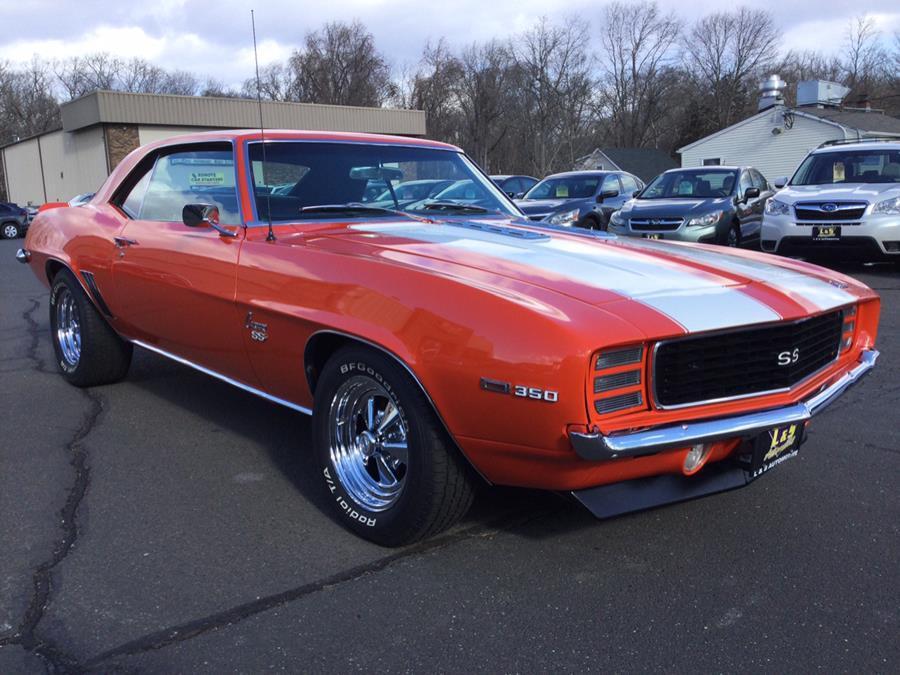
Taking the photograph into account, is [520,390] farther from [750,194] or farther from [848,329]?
[750,194]

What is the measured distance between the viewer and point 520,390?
2.33 meters

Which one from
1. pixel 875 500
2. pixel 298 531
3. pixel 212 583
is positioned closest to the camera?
pixel 212 583

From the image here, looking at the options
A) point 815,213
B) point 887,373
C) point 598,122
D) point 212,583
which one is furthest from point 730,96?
point 212,583

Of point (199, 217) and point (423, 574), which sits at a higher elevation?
point (199, 217)

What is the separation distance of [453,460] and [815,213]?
8.45 metres

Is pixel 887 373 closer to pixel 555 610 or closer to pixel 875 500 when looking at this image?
pixel 875 500

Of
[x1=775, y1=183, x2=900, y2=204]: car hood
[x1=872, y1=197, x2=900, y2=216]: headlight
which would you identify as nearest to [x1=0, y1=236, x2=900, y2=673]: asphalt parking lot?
[x1=872, y1=197, x2=900, y2=216]: headlight

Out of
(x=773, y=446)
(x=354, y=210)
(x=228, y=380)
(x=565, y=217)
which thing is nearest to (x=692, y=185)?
(x=565, y=217)

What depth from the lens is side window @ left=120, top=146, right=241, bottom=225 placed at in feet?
12.3

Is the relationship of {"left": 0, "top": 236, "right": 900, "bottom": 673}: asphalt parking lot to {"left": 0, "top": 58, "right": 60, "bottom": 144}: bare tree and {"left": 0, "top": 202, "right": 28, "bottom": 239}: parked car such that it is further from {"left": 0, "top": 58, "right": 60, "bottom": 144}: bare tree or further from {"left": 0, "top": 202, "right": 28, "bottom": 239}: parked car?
{"left": 0, "top": 58, "right": 60, "bottom": 144}: bare tree

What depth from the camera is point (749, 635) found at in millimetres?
2334

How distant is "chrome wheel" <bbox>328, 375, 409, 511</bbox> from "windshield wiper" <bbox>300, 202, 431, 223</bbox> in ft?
3.59

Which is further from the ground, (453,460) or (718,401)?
(718,401)

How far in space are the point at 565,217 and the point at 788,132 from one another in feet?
88.9
